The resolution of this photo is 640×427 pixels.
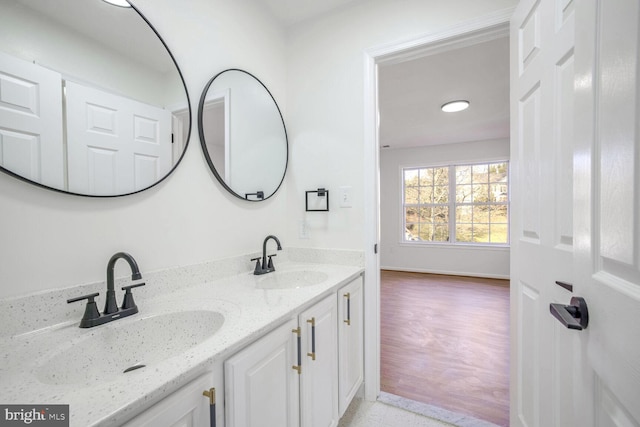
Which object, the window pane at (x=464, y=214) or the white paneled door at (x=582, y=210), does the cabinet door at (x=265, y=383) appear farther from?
the window pane at (x=464, y=214)

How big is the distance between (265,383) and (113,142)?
1038 millimetres

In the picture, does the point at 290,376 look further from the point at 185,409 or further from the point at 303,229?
the point at 303,229

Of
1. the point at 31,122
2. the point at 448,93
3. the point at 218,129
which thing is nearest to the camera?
the point at 31,122

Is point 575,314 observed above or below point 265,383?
above

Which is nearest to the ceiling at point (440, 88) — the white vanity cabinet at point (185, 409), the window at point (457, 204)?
the window at point (457, 204)

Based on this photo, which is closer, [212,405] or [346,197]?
[212,405]

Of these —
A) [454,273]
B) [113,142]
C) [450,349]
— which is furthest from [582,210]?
[454,273]

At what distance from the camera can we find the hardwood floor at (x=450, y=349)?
5.66 feet

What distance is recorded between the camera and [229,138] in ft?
4.99

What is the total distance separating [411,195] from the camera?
561cm

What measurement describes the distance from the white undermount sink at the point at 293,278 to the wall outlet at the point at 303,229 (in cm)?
32

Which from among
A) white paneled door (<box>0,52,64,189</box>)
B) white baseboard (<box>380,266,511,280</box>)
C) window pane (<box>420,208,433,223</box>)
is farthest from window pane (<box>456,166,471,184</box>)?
white paneled door (<box>0,52,64,189</box>)

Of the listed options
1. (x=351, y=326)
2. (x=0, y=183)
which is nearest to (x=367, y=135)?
(x=351, y=326)

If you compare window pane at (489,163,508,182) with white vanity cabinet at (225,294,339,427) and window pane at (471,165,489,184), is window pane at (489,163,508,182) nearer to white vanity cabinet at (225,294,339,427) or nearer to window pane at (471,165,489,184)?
window pane at (471,165,489,184)
